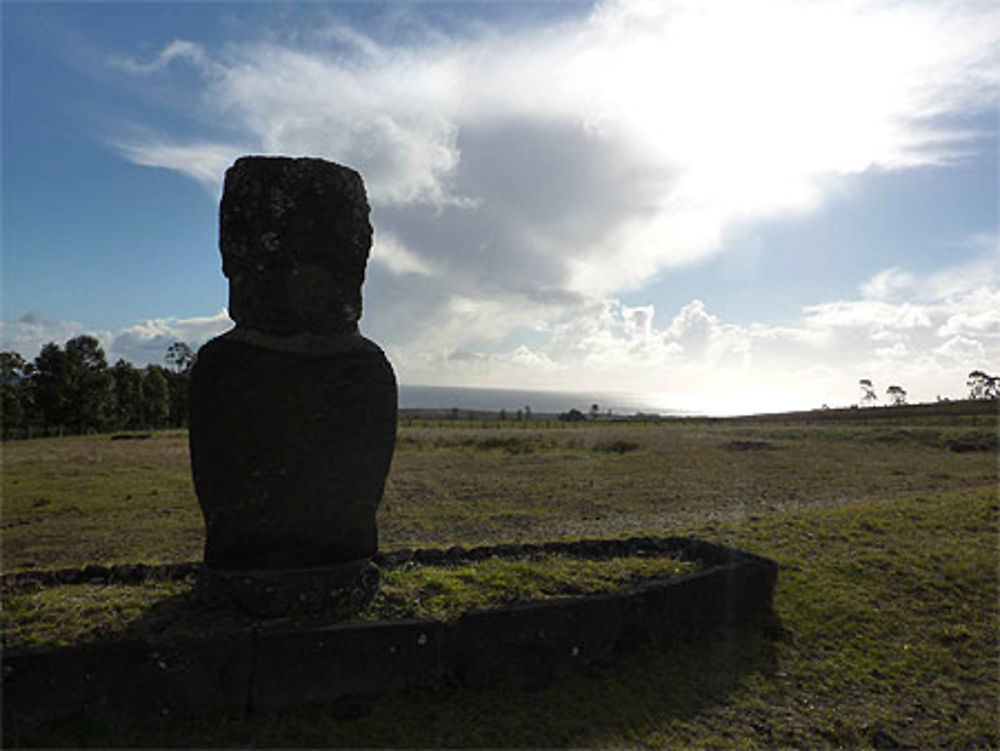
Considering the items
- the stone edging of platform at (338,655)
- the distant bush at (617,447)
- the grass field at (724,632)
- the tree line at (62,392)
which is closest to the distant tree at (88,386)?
the tree line at (62,392)

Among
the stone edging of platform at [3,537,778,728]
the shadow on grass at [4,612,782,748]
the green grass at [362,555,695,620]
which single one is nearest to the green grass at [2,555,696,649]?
the green grass at [362,555,695,620]

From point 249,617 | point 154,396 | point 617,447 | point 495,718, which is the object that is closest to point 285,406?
point 249,617

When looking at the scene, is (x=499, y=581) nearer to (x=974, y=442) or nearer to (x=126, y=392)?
(x=974, y=442)

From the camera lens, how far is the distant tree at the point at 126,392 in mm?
56656

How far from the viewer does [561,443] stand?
1324 inches

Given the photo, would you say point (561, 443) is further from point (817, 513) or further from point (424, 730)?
point (424, 730)

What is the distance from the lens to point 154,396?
61.3 meters

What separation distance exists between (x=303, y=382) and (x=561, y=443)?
2899cm

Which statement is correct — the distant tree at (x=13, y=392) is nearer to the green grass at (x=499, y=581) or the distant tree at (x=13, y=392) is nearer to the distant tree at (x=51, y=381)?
the distant tree at (x=51, y=381)

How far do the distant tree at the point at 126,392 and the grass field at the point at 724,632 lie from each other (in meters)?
38.0

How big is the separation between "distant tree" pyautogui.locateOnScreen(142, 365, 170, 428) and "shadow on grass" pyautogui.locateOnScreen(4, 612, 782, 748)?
62966mm

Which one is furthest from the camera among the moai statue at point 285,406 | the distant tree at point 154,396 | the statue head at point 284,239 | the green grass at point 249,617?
the distant tree at point 154,396

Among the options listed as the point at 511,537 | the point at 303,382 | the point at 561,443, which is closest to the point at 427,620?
the point at 303,382

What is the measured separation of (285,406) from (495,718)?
276cm
